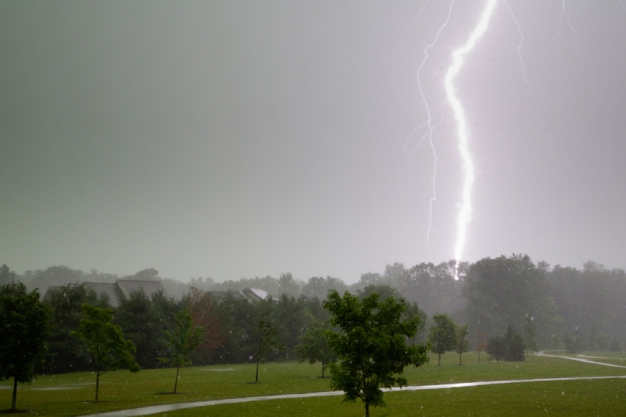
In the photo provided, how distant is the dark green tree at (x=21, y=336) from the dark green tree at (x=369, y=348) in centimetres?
1604

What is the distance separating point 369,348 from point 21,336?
57.9 feet

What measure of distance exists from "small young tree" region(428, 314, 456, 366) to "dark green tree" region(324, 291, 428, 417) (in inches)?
1561

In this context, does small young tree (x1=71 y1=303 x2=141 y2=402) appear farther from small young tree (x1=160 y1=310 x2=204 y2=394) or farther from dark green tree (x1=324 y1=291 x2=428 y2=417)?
dark green tree (x1=324 y1=291 x2=428 y2=417)

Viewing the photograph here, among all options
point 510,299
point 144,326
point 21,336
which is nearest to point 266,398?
point 21,336

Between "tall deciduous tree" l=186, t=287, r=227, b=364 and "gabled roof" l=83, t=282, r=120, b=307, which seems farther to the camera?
"gabled roof" l=83, t=282, r=120, b=307

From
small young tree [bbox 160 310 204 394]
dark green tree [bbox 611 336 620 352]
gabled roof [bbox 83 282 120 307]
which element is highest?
gabled roof [bbox 83 282 120 307]

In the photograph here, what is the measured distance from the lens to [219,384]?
36.2 metres

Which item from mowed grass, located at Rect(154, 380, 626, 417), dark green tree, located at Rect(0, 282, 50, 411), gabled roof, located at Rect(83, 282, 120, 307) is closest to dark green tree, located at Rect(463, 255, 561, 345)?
gabled roof, located at Rect(83, 282, 120, 307)

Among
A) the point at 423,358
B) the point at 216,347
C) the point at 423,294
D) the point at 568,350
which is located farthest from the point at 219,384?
the point at 423,294

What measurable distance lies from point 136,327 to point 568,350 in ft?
229

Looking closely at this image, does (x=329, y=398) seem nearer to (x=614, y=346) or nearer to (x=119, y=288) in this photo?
(x=119, y=288)

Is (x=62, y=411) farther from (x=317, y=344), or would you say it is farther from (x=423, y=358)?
(x=317, y=344)

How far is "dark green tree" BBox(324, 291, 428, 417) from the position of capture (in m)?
16.2

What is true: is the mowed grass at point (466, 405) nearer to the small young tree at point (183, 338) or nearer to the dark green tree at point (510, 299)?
the small young tree at point (183, 338)
